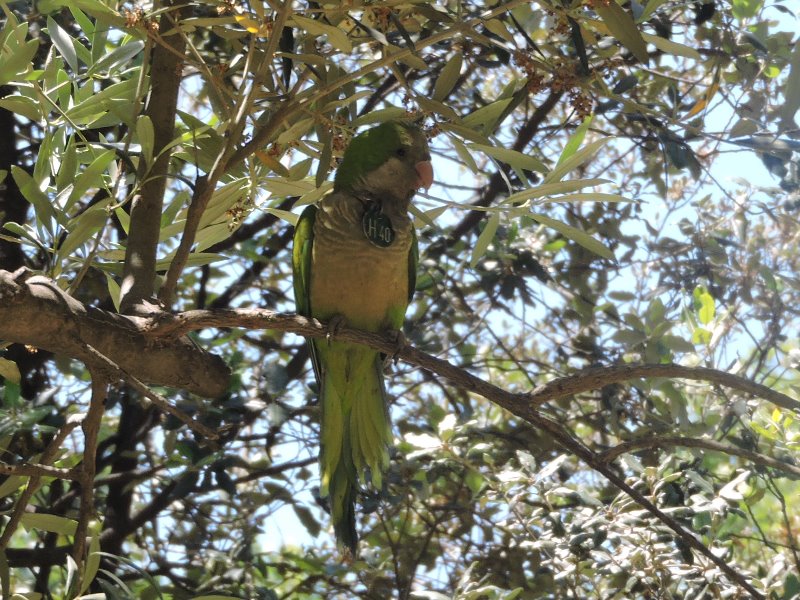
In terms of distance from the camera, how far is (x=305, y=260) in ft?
8.78

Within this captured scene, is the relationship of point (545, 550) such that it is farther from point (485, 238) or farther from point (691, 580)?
point (485, 238)

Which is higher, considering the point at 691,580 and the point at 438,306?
the point at 438,306

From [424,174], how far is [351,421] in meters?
0.78

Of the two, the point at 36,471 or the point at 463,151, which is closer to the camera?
the point at 36,471

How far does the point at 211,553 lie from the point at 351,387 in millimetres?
934

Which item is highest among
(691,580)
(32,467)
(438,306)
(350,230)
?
(438,306)

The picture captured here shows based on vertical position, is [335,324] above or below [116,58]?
below

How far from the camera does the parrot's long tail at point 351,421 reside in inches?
98.9

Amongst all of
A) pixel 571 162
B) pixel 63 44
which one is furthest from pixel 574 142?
pixel 63 44

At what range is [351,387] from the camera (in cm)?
265

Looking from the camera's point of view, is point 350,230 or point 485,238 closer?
point 485,238

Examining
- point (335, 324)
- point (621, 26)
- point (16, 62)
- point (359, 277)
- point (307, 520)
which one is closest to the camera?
point (621, 26)

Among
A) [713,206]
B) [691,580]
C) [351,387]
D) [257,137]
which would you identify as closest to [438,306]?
[351,387]

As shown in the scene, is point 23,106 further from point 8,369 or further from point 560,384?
point 560,384
